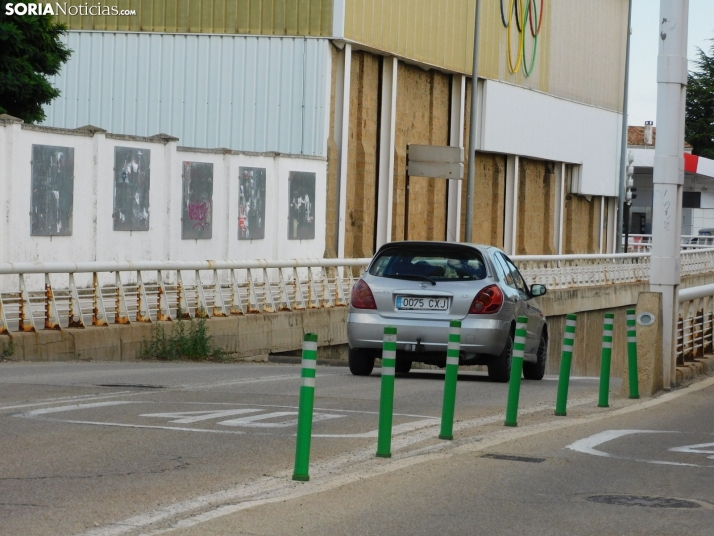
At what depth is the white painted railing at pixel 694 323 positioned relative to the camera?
17.9m

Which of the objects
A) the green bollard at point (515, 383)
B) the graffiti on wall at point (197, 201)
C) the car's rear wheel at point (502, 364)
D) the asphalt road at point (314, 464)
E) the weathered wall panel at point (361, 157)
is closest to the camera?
the asphalt road at point (314, 464)

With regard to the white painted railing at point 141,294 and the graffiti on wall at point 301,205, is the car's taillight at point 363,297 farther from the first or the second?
the graffiti on wall at point 301,205

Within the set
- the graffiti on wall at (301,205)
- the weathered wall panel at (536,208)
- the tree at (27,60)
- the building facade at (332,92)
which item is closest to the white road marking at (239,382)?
the building facade at (332,92)

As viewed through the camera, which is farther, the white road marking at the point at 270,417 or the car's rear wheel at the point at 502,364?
the car's rear wheel at the point at 502,364

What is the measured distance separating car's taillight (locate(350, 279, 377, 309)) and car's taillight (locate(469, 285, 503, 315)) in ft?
3.73

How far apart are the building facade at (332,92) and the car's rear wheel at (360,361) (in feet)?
44.5

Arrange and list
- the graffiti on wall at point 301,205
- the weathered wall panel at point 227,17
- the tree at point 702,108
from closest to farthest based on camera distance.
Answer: the graffiti on wall at point 301,205
the weathered wall panel at point 227,17
the tree at point 702,108

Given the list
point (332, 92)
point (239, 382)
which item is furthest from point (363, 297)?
point (332, 92)

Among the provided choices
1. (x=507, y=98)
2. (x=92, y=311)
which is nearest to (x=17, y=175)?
(x=92, y=311)

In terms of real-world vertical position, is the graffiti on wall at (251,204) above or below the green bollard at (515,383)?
above

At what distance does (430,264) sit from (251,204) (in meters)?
15.3

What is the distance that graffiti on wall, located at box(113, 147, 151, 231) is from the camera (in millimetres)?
26031

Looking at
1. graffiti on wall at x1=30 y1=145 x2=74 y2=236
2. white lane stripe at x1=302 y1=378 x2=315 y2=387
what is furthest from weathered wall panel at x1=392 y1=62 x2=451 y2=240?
white lane stripe at x1=302 y1=378 x2=315 y2=387

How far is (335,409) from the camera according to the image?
1273cm
